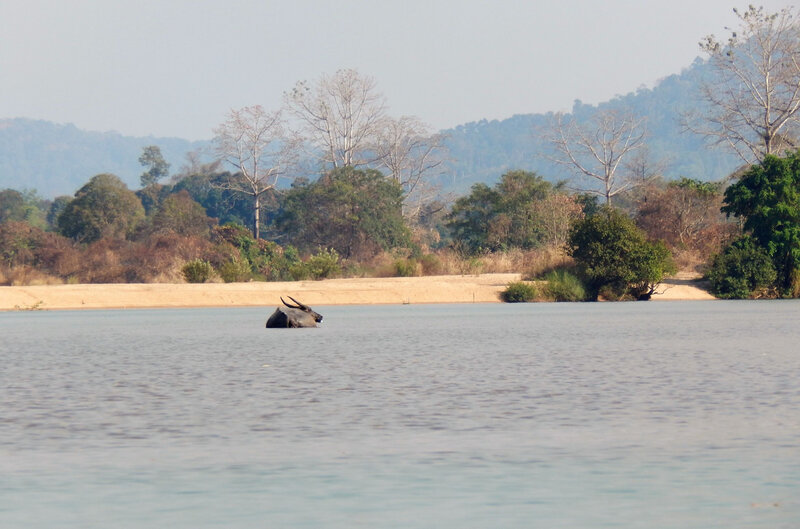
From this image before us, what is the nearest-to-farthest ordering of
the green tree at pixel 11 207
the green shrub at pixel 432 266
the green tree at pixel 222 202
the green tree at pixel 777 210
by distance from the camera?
the green tree at pixel 777 210 < the green shrub at pixel 432 266 < the green tree at pixel 222 202 < the green tree at pixel 11 207

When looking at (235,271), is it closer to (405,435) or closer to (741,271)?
(741,271)

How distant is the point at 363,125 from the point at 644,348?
60.9 metres

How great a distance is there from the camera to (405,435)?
30.4 feet

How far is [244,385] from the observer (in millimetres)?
13445

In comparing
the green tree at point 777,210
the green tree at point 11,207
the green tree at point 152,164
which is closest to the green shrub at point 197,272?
the green tree at point 777,210

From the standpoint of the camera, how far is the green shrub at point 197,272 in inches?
1758

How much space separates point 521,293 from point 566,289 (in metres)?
1.66

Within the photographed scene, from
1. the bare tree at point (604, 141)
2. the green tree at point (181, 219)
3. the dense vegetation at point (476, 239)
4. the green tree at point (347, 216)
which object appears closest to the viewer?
the dense vegetation at point (476, 239)

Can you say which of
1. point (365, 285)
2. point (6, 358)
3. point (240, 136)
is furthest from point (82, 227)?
point (6, 358)

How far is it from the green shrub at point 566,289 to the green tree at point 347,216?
881 inches

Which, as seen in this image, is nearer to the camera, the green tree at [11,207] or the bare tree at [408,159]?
the bare tree at [408,159]

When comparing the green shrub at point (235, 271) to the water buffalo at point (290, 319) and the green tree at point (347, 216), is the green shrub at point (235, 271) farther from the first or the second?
the water buffalo at point (290, 319)

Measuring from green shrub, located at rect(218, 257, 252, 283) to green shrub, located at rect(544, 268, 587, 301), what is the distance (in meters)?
13.0

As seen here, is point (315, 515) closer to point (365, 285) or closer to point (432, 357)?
point (432, 357)
